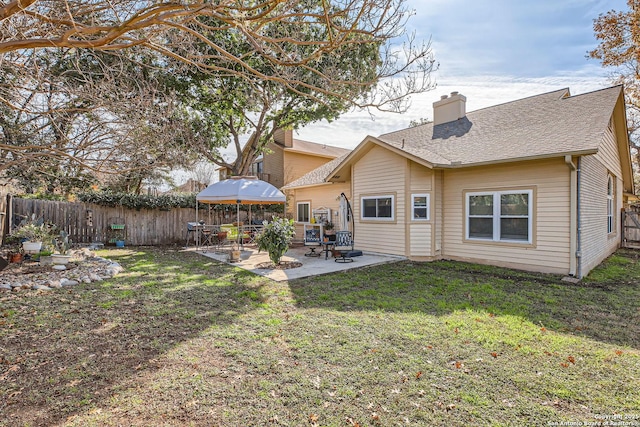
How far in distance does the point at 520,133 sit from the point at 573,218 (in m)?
3.08

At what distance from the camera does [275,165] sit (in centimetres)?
2320

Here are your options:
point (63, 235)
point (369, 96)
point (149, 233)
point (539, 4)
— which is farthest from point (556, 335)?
point (149, 233)

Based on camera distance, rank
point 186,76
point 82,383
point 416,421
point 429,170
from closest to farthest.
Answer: point 416,421 < point 82,383 < point 429,170 < point 186,76

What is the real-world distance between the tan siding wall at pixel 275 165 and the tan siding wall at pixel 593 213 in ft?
56.1

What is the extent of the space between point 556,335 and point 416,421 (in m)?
2.84

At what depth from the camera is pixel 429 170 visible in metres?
9.48

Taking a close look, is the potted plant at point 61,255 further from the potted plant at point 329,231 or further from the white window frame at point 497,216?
the white window frame at point 497,216

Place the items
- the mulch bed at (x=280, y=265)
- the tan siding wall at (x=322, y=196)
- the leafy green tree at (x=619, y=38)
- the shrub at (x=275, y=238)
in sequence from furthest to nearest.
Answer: the tan siding wall at (x=322, y=196), the leafy green tree at (x=619, y=38), the mulch bed at (x=280, y=265), the shrub at (x=275, y=238)

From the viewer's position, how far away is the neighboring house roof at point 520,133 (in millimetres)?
7533

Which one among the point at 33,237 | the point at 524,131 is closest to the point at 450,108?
the point at 524,131

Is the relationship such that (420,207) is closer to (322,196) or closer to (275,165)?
(322,196)

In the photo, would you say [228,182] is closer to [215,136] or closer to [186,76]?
[186,76]

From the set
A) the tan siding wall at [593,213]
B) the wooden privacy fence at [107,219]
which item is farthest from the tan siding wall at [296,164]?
the tan siding wall at [593,213]

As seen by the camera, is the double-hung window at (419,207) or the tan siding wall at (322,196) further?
the tan siding wall at (322,196)
